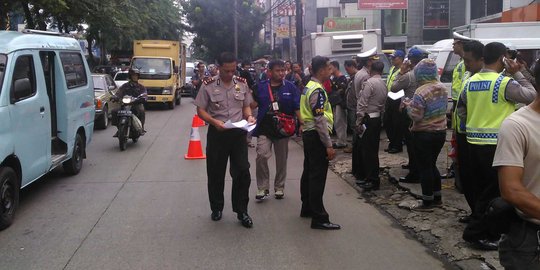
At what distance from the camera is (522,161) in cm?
251

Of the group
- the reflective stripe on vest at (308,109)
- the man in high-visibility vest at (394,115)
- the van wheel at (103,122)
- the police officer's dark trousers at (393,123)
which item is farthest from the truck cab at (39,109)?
the van wheel at (103,122)

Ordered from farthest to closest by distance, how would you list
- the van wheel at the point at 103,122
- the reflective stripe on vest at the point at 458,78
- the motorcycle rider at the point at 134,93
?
the van wheel at the point at 103,122, the motorcycle rider at the point at 134,93, the reflective stripe on vest at the point at 458,78

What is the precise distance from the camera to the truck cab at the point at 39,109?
19.1 ft

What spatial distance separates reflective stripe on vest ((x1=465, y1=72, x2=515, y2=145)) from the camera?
452cm

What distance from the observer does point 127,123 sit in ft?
37.2

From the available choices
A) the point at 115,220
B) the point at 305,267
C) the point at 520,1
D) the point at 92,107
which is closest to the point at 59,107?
the point at 92,107

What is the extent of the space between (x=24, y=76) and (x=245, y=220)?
3.30 meters

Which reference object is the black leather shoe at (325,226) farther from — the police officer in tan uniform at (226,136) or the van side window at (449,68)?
the van side window at (449,68)

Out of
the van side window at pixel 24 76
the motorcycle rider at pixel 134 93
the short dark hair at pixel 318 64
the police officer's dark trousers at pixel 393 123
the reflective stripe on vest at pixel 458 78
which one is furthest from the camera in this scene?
the motorcycle rider at pixel 134 93

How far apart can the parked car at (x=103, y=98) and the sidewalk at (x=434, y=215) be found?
26.6ft

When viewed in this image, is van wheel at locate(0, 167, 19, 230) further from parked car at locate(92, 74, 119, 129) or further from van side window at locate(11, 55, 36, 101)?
parked car at locate(92, 74, 119, 129)

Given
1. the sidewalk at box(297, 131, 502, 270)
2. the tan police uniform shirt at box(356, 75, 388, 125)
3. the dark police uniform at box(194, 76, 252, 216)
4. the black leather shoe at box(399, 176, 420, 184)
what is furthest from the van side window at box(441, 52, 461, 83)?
the dark police uniform at box(194, 76, 252, 216)

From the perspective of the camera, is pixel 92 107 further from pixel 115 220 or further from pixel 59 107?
pixel 115 220

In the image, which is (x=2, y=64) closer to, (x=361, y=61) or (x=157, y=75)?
(x=361, y=61)
